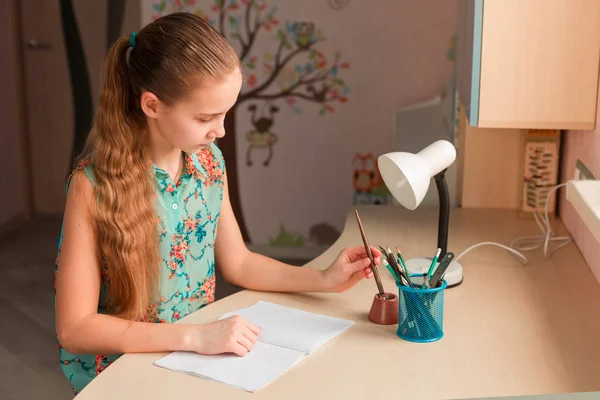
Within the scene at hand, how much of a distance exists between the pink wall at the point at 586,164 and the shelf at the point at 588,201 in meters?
0.29

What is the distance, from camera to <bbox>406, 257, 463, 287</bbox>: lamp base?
1614 millimetres

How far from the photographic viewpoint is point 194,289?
5.19ft

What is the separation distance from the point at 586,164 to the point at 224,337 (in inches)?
41.4

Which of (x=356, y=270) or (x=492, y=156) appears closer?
(x=356, y=270)

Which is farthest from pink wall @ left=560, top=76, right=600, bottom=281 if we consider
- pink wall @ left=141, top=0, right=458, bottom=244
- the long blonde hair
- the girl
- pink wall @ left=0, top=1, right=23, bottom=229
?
pink wall @ left=0, top=1, right=23, bottom=229

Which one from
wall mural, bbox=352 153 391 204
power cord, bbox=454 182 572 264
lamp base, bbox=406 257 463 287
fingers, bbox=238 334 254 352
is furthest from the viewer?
wall mural, bbox=352 153 391 204

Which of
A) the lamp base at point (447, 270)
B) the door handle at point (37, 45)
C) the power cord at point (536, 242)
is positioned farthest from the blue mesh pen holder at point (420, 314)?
the door handle at point (37, 45)

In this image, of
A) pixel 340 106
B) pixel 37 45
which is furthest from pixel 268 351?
pixel 37 45

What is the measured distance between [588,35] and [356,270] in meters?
0.79

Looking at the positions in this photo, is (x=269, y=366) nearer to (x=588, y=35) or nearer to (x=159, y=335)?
(x=159, y=335)

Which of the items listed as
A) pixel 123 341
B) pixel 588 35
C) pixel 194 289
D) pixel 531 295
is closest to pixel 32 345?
pixel 194 289

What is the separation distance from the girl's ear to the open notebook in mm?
410

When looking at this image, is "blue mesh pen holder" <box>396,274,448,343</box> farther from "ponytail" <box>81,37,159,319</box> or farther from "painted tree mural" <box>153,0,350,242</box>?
"painted tree mural" <box>153,0,350,242</box>

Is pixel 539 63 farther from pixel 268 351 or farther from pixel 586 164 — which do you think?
pixel 268 351
